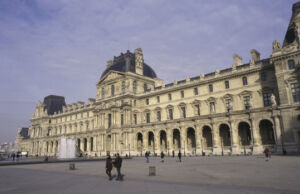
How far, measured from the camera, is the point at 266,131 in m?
41.1

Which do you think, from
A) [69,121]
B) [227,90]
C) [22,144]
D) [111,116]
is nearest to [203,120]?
[227,90]

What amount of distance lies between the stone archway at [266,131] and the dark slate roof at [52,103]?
83.8m

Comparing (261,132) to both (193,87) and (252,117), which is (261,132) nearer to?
(252,117)

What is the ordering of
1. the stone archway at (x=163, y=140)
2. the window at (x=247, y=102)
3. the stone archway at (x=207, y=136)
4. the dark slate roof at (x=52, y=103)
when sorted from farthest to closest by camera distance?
the dark slate roof at (x=52, y=103) < the stone archway at (x=163, y=140) < the stone archway at (x=207, y=136) < the window at (x=247, y=102)

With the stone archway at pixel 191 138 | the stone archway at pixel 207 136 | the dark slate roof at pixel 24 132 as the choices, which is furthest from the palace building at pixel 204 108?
the dark slate roof at pixel 24 132

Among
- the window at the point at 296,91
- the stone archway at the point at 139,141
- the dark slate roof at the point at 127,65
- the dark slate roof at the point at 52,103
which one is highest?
the dark slate roof at the point at 127,65

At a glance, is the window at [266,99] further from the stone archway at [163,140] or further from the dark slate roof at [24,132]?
the dark slate roof at [24,132]

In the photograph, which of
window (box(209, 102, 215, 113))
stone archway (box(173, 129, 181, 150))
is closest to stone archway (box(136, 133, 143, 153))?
stone archway (box(173, 129, 181, 150))

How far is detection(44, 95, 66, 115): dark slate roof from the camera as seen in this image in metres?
99.7

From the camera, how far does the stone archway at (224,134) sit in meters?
45.6

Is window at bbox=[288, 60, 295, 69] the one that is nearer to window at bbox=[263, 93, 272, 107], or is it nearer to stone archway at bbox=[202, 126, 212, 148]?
window at bbox=[263, 93, 272, 107]

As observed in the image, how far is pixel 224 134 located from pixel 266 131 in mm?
7773

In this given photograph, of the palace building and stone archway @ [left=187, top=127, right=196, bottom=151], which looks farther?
stone archway @ [left=187, top=127, right=196, bottom=151]

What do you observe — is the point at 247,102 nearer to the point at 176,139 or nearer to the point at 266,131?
the point at 266,131
